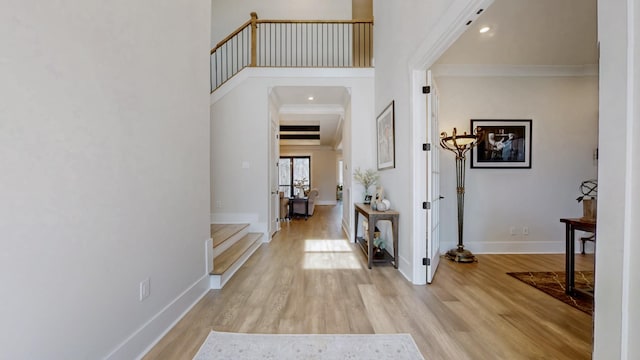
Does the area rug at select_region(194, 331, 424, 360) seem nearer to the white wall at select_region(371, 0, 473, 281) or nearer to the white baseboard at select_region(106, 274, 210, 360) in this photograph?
the white baseboard at select_region(106, 274, 210, 360)

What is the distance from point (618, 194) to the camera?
36.2 inches

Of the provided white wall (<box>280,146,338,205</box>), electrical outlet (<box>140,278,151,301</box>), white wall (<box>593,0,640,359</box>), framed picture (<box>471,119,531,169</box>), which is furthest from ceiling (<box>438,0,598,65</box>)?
white wall (<box>280,146,338,205</box>)

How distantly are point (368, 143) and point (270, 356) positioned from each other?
3.84 meters

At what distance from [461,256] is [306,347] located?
9.06 feet

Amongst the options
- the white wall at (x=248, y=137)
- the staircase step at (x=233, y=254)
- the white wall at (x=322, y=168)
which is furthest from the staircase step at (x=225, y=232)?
the white wall at (x=322, y=168)

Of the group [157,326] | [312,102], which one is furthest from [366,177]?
[157,326]

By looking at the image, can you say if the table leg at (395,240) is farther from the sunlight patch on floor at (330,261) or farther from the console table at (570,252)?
the console table at (570,252)

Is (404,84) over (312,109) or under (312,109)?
under

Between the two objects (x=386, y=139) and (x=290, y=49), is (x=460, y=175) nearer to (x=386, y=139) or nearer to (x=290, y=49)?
(x=386, y=139)

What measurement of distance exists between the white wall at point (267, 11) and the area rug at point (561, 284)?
6.54 metres

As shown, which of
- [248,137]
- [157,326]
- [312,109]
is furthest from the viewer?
[312,109]

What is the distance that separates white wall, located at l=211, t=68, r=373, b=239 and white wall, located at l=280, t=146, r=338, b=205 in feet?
25.1

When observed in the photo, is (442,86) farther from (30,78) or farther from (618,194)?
(30,78)

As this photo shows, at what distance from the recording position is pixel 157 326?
71.0 inches
